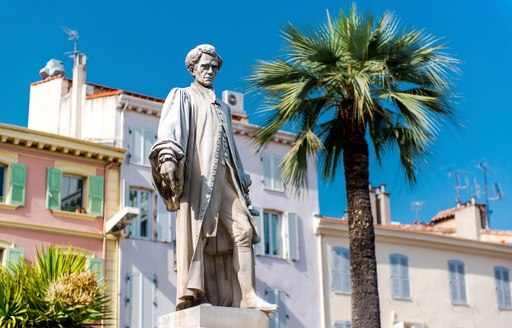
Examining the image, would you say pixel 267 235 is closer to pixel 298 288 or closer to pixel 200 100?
pixel 298 288

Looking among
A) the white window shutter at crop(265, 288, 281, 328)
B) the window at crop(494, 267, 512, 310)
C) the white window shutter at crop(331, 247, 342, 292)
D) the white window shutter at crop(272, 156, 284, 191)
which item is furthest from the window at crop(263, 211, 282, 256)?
the window at crop(494, 267, 512, 310)

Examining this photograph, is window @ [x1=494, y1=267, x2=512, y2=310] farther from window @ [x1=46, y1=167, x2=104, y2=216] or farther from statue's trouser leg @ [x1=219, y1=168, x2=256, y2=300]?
statue's trouser leg @ [x1=219, y1=168, x2=256, y2=300]

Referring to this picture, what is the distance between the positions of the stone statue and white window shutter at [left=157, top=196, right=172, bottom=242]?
23968 mm

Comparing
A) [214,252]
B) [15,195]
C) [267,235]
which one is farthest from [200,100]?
[267,235]

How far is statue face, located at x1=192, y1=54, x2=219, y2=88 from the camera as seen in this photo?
30.1 ft

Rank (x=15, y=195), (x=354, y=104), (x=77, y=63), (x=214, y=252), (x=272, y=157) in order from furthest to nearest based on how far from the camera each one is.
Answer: (x=272, y=157) → (x=77, y=63) → (x=15, y=195) → (x=354, y=104) → (x=214, y=252)

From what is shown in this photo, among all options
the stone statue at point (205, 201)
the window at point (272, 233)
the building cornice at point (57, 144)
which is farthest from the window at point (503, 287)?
the stone statue at point (205, 201)

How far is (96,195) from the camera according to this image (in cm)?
3169

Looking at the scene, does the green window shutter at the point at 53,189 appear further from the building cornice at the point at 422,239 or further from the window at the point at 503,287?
the window at the point at 503,287

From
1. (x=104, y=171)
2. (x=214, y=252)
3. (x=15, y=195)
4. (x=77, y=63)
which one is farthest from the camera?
(x=77, y=63)

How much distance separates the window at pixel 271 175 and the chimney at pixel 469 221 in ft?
36.1

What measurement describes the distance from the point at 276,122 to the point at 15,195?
38.1ft

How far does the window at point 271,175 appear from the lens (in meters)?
36.6

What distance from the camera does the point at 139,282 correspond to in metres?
31.8
